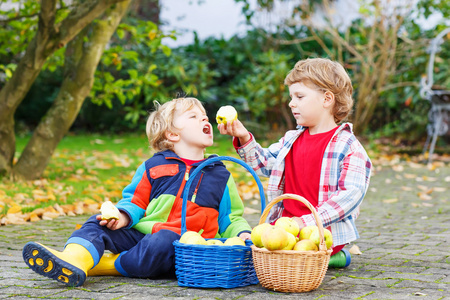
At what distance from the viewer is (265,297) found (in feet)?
7.97

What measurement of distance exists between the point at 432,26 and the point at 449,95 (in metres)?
3.43

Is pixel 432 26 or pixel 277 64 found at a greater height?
pixel 432 26

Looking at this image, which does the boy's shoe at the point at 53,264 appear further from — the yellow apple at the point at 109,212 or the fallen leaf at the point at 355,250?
the fallen leaf at the point at 355,250

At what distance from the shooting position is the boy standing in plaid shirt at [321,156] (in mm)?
2926

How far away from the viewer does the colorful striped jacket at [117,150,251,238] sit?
295 centimetres

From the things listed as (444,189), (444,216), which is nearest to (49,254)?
(444,216)

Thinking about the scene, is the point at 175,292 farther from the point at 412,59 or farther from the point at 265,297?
the point at 412,59

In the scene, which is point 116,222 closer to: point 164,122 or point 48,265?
point 48,265

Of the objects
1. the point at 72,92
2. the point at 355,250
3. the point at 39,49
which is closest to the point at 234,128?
the point at 355,250

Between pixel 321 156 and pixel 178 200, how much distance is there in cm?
83

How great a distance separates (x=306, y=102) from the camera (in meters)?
3.07

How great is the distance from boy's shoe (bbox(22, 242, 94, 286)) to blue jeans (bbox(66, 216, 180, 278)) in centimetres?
15

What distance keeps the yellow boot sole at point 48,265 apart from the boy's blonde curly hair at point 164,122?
0.96 m

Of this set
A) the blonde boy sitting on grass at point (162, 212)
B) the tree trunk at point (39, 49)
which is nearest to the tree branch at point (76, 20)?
the tree trunk at point (39, 49)
